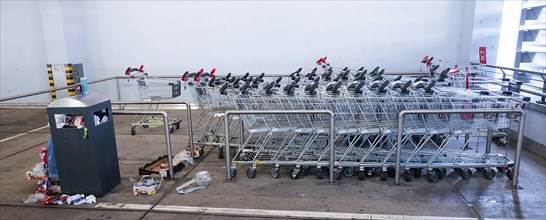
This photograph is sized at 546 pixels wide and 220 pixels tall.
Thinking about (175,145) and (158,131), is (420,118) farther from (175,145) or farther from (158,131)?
(158,131)

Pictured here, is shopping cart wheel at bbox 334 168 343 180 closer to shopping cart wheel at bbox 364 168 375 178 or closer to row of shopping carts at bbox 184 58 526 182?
row of shopping carts at bbox 184 58 526 182

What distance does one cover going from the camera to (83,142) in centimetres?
384

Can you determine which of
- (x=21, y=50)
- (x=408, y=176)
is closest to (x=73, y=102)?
(x=408, y=176)

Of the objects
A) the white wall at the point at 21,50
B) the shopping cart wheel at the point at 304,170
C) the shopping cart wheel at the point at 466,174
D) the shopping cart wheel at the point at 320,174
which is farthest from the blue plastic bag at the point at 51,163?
the white wall at the point at 21,50

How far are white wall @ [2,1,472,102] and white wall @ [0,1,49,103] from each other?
1.21m

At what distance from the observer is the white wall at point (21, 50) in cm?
939

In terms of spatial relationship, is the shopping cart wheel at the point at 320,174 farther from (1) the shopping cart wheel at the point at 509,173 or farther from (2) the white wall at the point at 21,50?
(2) the white wall at the point at 21,50

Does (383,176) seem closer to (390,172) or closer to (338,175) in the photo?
(390,172)

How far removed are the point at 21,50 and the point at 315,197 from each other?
9.29m

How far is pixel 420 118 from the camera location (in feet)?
14.9

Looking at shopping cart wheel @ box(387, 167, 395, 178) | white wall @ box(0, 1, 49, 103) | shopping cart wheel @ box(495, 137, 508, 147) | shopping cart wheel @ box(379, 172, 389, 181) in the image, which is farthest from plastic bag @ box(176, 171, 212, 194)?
white wall @ box(0, 1, 49, 103)

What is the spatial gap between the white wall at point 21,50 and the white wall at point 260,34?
121 cm

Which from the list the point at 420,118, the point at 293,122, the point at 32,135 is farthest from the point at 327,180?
the point at 32,135

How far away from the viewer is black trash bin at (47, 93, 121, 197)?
3.78 meters
